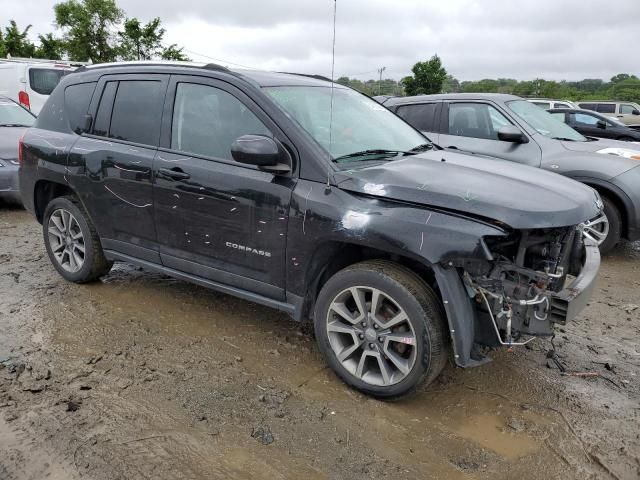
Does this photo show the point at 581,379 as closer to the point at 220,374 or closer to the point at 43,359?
the point at 220,374

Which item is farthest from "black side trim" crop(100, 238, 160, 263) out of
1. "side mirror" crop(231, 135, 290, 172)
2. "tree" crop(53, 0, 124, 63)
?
"tree" crop(53, 0, 124, 63)

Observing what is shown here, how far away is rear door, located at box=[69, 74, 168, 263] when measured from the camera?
3.86 metres

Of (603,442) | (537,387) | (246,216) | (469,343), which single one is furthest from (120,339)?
(603,442)

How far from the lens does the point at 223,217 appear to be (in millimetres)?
3443

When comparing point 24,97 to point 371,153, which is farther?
point 24,97

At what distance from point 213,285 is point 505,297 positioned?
1.94 m

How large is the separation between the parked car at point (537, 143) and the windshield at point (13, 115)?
5.98m

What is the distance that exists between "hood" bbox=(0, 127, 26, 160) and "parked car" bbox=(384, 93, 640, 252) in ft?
17.9

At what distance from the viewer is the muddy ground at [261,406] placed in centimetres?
253

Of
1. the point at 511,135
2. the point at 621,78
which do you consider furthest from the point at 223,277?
the point at 621,78

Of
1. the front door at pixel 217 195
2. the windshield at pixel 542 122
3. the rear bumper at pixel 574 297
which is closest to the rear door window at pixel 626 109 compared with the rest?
the windshield at pixel 542 122

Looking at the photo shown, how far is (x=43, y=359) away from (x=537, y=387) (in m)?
3.14

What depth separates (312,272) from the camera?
10.5 ft

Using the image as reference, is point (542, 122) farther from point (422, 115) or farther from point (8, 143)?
point (8, 143)
